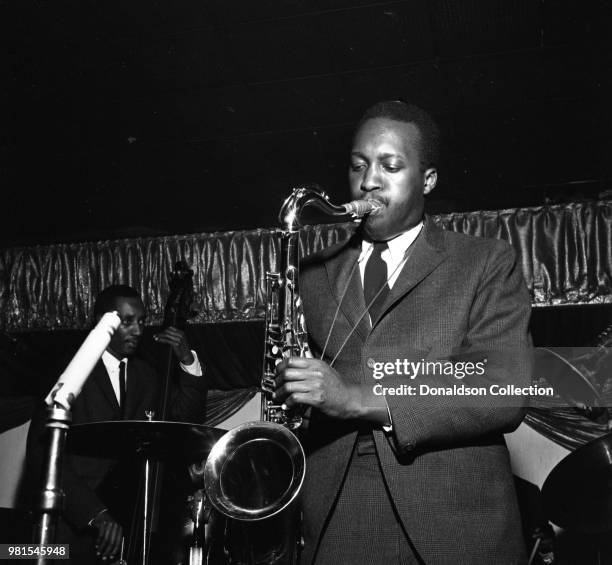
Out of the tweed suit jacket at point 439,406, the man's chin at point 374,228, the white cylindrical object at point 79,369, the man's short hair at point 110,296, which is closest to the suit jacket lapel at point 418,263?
the tweed suit jacket at point 439,406

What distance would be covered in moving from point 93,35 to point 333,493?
429 centimetres

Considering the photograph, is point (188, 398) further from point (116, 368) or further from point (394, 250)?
point (394, 250)

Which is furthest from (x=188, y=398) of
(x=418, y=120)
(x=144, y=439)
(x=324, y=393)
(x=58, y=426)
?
(x=58, y=426)

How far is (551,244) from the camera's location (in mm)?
5996

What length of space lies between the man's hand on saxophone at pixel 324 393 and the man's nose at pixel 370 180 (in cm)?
80

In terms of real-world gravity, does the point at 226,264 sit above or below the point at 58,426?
above

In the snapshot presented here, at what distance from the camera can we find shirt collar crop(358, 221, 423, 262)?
8.70ft

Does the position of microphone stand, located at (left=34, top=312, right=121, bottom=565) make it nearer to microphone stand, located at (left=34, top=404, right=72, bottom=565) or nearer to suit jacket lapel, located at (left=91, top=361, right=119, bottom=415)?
microphone stand, located at (left=34, top=404, right=72, bottom=565)

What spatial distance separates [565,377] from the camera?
6168mm

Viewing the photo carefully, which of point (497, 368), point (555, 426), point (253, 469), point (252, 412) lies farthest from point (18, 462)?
point (497, 368)

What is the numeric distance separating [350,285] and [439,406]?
60cm

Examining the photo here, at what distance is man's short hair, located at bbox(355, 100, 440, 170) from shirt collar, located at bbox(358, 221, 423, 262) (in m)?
0.26

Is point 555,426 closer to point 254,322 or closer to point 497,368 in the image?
point 254,322

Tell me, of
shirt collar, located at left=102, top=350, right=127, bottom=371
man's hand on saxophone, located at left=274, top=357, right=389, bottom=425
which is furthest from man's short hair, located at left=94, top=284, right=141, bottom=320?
man's hand on saxophone, located at left=274, top=357, right=389, bottom=425
